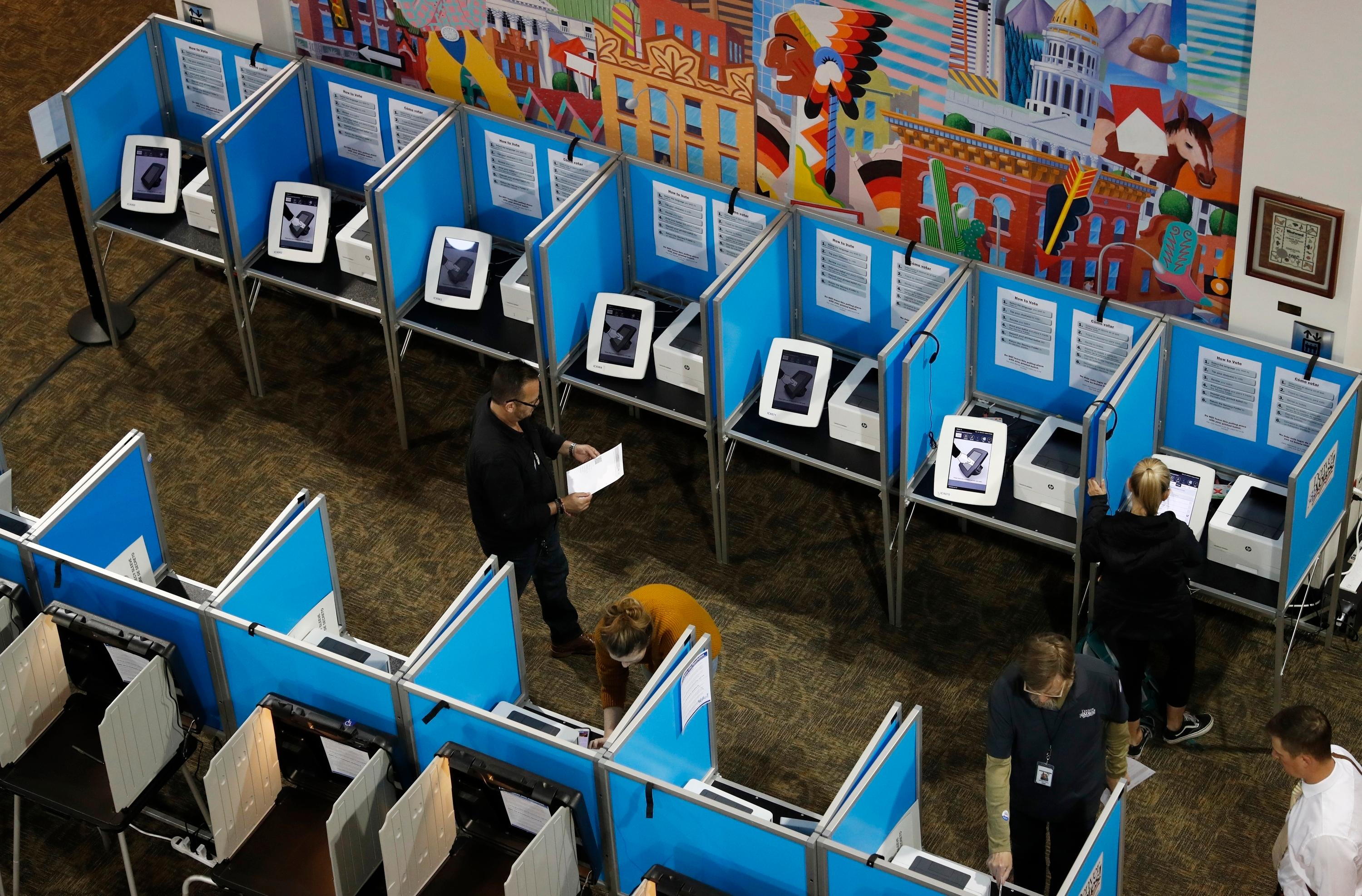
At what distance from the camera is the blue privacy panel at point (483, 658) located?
16.3 ft

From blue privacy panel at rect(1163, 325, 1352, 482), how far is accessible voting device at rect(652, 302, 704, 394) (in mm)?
1672

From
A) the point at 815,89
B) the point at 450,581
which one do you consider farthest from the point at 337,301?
the point at 815,89

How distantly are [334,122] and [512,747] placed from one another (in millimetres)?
3640

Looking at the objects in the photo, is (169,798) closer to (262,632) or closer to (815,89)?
(262,632)

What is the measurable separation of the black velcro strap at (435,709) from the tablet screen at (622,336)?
218 centimetres

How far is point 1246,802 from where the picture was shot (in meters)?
5.74

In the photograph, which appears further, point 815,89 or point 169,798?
point 815,89

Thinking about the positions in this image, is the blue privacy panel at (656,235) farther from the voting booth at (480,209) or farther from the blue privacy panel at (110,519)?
the blue privacy panel at (110,519)

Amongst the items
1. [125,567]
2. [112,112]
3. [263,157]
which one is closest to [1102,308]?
[125,567]

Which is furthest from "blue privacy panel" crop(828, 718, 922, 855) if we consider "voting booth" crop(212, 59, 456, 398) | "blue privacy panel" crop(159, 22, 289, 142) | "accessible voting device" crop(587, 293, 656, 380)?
"blue privacy panel" crop(159, 22, 289, 142)

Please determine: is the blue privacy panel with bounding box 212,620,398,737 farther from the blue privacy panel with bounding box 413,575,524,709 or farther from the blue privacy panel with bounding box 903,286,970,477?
the blue privacy panel with bounding box 903,286,970,477

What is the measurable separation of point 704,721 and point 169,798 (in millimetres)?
1985

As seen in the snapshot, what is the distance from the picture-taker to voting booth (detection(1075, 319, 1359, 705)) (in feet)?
18.6

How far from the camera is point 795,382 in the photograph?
6.54 metres
